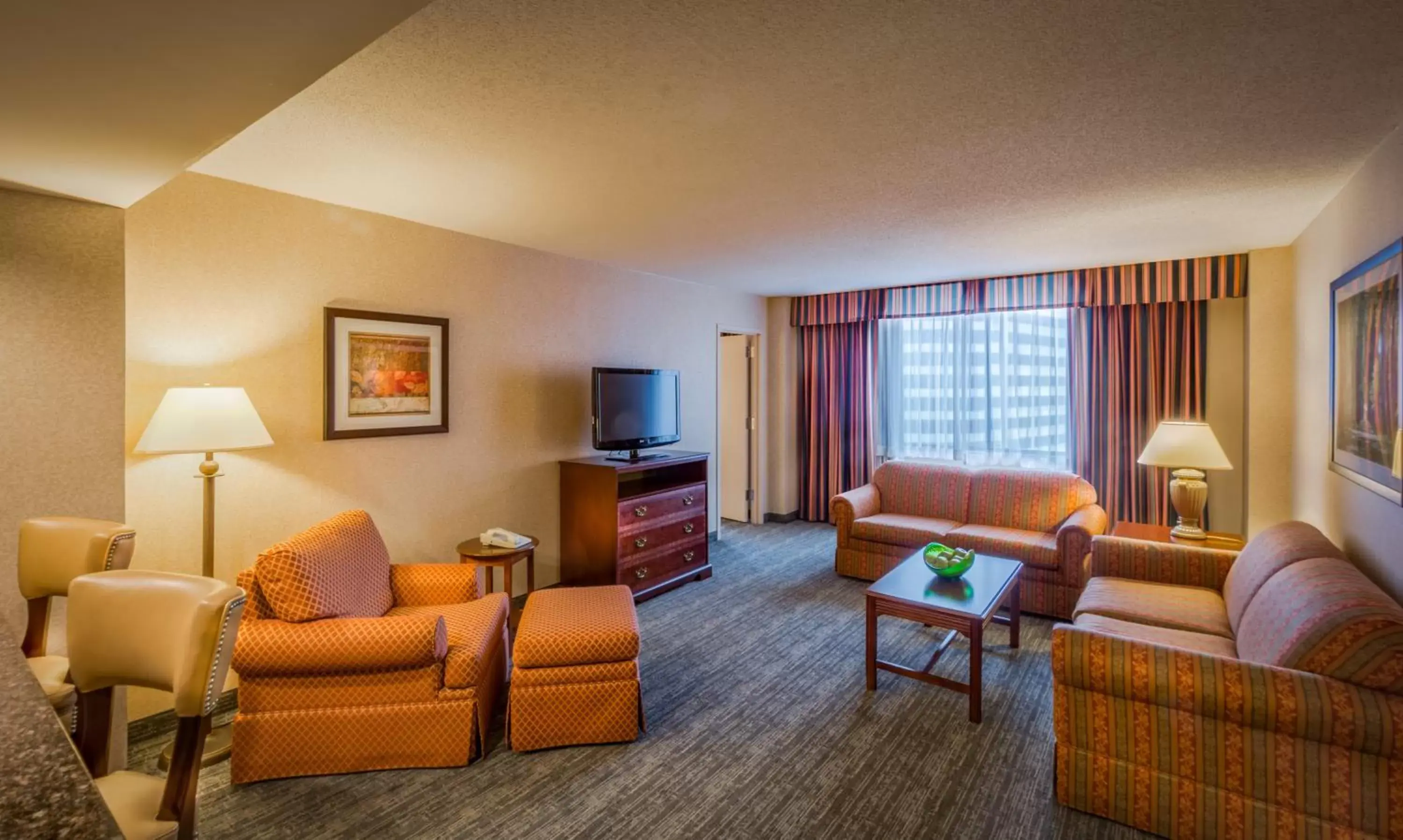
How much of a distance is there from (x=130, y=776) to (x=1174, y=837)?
302 cm

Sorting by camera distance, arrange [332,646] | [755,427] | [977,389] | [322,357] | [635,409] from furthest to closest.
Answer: [755,427], [977,389], [635,409], [322,357], [332,646]

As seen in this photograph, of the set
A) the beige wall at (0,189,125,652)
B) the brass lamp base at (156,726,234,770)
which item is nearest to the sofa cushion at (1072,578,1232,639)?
the brass lamp base at (156,726,234,770)

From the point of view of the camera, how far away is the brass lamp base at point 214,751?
8.04 ft

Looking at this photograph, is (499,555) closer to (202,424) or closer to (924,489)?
(202,424)

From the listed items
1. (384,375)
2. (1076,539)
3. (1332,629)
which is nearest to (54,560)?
(384,375)

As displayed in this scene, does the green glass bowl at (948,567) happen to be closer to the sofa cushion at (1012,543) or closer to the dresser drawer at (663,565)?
the sofa cushion at (1012,543)

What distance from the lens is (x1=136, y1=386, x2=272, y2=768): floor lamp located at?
2416 millimetres

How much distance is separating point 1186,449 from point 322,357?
4.90 m

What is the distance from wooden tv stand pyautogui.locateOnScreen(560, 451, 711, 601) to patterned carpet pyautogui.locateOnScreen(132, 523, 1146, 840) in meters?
0.89

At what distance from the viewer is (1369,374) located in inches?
94.7

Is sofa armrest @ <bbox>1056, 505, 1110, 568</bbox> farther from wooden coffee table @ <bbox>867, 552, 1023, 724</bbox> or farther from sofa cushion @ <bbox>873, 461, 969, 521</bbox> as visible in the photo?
sofa cushion @ <bbox>873, 461, 969, 521</bbox>

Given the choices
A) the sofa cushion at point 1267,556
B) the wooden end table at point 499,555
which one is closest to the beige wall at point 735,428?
the wooden end table at point 499,555

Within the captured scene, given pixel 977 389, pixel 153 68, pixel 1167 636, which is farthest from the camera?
pixel 977 389

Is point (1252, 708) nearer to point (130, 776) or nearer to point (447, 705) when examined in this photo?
point (447, 705)
